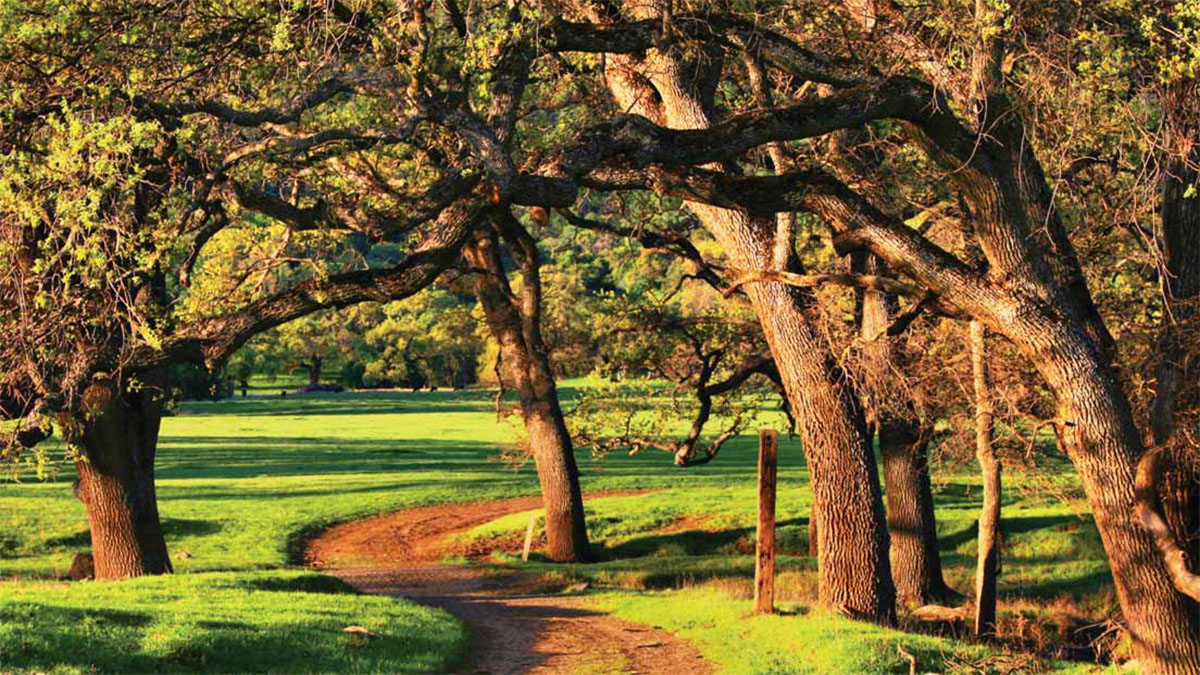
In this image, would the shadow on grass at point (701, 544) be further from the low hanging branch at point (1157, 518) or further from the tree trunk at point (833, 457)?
the low hanging branch at point (1157, 518)

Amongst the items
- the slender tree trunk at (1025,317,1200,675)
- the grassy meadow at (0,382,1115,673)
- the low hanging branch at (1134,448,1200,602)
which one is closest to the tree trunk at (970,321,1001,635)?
the grassy meadow at (0,382,1115,673)

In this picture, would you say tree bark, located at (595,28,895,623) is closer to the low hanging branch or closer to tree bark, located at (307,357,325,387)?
the low hanging branch

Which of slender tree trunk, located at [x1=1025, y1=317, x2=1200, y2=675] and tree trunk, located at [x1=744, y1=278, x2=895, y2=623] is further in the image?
tree trunk, located at [x1=744, y1=278, x2=895, y2=623]

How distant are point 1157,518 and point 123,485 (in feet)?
51.2

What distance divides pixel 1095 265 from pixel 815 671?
9265 mm

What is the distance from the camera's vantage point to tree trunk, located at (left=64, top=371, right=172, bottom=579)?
21859 mm

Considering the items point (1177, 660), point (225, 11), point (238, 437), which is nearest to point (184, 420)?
point (238, 437)

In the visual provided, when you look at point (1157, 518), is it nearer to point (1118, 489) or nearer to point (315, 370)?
point (1118, 489)

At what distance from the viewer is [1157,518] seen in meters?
14.5

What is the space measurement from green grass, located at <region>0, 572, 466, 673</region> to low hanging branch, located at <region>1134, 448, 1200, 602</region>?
8.20 metres

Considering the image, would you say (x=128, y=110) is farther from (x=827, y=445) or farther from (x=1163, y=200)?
(x=1163, y=200)

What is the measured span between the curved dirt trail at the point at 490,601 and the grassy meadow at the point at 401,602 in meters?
0.57

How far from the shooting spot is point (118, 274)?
49.8 ft

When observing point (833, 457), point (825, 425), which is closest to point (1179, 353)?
point (825, 425)
